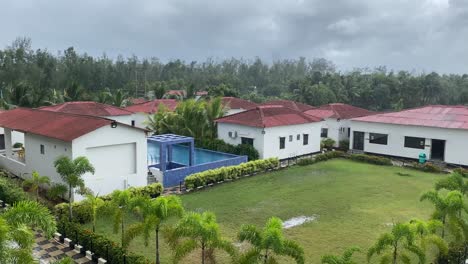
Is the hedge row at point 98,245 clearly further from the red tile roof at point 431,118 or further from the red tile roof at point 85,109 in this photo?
the red tile roof at point 431,118

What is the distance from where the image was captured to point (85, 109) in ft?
102

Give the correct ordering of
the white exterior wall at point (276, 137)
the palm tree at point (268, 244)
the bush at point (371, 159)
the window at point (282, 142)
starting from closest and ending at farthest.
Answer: the palm tree at point (268, 244) → the white exterior wall at point (276, 137) → the bush at point (371, 159) → the window at point (282, 142)

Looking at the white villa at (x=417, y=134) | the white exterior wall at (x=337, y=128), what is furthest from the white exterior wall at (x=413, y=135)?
the white exterior wall at (x=337, y=128)

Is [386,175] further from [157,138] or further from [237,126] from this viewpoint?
[157,138]

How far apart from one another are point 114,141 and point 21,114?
8.56 metres

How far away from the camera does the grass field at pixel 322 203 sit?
14.2 m

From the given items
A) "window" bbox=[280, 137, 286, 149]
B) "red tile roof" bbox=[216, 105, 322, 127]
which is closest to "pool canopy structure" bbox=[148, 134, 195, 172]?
"red tile roof" bbox=[216, 105, 322, 127]

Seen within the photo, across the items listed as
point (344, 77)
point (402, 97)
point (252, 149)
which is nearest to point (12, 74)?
point (252, 149)

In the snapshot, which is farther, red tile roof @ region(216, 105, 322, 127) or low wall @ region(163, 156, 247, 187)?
red tile roof @ region(216, 105, 322, 127)

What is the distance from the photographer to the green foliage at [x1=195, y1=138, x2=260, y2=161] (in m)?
27.1

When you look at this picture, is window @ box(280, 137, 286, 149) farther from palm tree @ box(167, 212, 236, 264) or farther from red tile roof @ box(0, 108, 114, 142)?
palm tree @ box(167, 212, 236, 264)

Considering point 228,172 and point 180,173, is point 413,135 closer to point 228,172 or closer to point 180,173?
point 228,172

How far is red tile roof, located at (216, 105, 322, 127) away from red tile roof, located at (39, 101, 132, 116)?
9223 millimetres

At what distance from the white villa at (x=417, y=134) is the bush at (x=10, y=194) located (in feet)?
79.2
